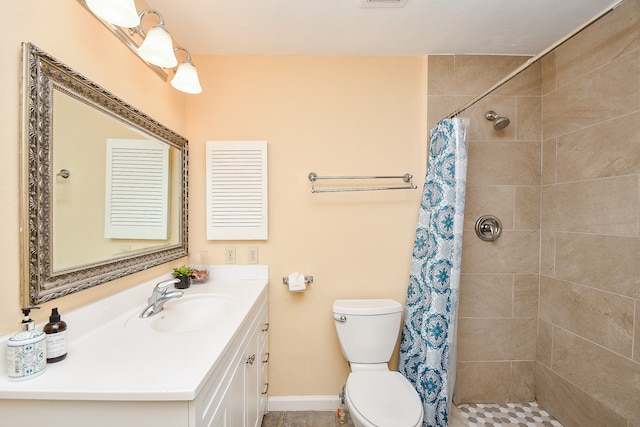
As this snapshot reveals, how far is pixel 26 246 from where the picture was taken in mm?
761

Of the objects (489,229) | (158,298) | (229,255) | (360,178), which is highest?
(360,178)

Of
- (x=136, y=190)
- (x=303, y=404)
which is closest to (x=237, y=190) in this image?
(x=136, y=190)

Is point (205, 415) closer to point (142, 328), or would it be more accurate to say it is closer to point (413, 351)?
point (142, 328)

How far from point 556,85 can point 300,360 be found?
2.48m

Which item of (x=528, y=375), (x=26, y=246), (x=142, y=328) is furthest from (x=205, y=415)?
(x=528, y=375)

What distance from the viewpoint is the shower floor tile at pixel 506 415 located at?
160 centimetres

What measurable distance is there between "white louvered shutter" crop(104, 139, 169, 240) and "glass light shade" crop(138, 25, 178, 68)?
38 centimetres

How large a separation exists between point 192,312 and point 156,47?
125 cm

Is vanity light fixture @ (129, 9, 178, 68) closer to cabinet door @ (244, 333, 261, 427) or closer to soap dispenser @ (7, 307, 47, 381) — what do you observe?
soap dispenser @ (7, 307, 47, 381)

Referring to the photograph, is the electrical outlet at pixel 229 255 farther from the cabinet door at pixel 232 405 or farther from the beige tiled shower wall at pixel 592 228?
the beige tiled shower wall at pixel 592 228

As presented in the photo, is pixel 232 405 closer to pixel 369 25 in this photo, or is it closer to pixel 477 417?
pixel 477 417

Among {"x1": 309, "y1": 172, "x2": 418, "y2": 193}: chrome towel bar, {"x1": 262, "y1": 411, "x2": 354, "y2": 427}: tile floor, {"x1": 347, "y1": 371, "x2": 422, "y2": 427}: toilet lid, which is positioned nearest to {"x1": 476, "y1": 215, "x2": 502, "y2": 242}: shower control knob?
{"x1": 309, "y1": 172, "x2": 418, "y2": 193}: chrome towel bar

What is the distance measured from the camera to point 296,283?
1663 millimetres

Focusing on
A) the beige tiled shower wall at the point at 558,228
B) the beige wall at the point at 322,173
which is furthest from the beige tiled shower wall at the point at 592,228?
the beige wall at the point at 322,173
